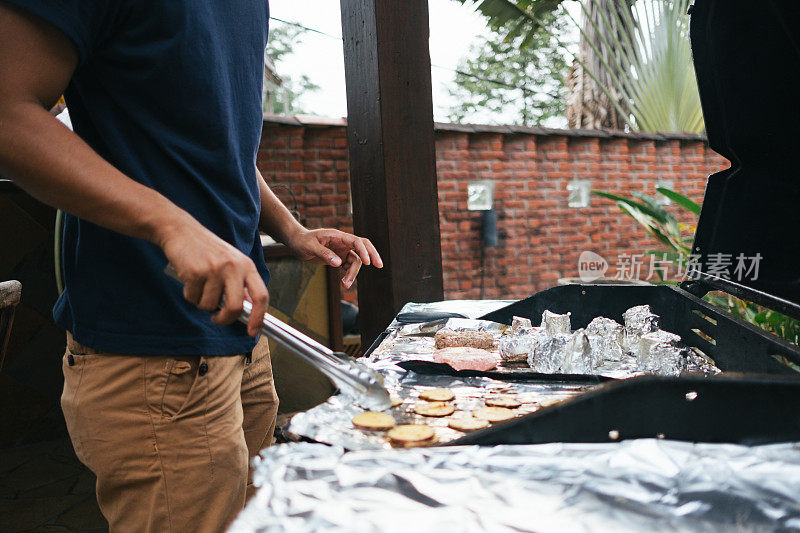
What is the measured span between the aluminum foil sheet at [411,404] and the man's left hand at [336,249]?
0.91ft

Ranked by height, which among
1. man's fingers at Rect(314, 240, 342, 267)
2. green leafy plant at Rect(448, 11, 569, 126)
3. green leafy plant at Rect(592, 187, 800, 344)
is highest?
green leafy plant at Rect(448, 11, 569, 126)

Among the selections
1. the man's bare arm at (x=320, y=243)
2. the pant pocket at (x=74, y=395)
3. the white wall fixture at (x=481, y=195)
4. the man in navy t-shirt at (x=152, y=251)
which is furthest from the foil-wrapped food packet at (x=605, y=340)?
the white wall fixture at (x=481, y=195)

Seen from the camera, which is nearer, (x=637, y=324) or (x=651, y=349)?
(x=651, y=349)

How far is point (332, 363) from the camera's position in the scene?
822mm

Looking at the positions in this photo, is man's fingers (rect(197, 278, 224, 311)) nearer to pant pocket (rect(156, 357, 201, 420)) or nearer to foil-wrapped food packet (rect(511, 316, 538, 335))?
pant pocket (rect(156, 357, 201, 420))

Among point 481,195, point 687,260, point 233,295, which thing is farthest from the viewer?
point 481,195

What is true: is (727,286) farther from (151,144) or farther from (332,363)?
(151,144)

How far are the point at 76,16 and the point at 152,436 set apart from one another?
648mm

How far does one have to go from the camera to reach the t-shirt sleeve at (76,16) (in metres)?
0.75

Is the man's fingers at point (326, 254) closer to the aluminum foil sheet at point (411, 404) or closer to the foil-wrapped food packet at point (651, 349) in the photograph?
the aluminum foil sheet at point (411, 404)

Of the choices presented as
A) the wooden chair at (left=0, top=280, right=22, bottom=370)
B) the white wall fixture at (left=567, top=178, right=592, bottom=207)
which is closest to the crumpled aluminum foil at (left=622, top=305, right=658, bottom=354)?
the wooden chair at (left=0, top=280, right=22, bottom=370)

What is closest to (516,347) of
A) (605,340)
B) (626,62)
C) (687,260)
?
(605,340)

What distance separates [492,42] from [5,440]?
1713 centimetres

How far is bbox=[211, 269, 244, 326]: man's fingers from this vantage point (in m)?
0.72
